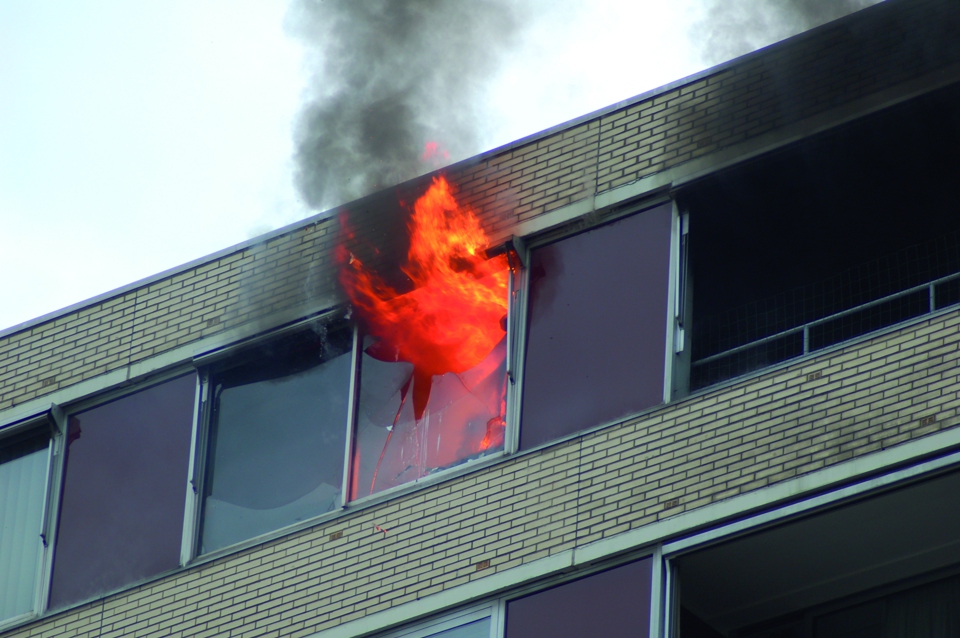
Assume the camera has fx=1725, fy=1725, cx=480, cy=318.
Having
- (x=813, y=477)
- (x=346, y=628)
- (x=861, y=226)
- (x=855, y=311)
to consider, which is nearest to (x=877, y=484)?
(x=813, y=477)

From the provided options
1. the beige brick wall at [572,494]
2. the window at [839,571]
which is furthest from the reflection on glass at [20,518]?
the window at [839,571]

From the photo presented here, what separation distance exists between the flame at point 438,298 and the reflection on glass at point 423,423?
85 mm

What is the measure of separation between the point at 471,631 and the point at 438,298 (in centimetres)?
274

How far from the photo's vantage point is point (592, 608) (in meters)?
10.7

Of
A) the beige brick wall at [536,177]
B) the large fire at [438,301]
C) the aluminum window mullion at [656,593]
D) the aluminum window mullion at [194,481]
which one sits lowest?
the aluminum window mullion at [656,593]

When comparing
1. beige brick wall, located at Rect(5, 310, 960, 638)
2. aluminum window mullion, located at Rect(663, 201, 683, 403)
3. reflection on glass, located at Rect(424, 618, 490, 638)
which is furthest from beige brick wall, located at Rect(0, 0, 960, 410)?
reflection on glass, located at Rect(424, 618, 490, 638)

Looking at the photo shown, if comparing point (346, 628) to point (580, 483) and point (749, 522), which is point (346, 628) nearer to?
point (580, 483)

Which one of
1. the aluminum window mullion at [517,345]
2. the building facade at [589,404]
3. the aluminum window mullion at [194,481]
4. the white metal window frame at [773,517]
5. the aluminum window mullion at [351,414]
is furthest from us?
the aluminum window mullion at [194,481]

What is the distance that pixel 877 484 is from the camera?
32.8 ft

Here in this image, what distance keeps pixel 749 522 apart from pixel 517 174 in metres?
3.60

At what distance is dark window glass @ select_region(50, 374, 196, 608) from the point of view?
13148 mm

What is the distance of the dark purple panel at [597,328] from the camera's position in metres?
11.5

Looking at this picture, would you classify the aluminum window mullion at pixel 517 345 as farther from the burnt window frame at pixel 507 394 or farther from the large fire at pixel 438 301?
the large fire at pixel 438 301

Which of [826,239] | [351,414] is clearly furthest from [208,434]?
[826,239]
